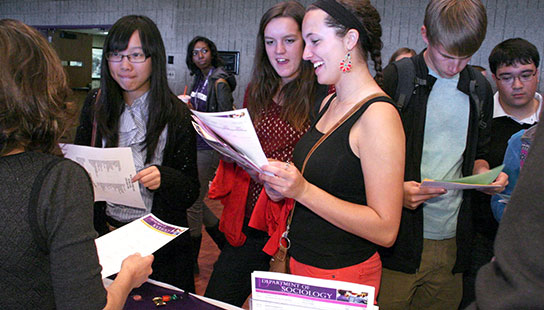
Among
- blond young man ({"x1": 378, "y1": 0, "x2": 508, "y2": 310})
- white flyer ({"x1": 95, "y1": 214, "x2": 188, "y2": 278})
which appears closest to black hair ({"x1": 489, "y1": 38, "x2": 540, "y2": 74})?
blond young man ({"x1": 378, "y1": 0, "x2": 508, "y2": 310})

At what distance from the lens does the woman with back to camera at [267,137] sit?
192 centimetres

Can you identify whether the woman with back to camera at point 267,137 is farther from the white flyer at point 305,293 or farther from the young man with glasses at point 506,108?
the young man with glasses at point 506,108

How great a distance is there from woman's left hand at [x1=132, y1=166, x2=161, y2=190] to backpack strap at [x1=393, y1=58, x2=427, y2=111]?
→ 3.44 ft

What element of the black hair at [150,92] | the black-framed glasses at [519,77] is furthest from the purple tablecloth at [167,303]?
the black-framed glasses at [519,77]

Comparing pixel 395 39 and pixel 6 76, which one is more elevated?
pixel 395 39

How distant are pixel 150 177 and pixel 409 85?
1.15 metres

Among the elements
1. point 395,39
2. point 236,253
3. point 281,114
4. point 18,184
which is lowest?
point 236,253

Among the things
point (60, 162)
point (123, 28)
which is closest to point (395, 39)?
point (123, 28)

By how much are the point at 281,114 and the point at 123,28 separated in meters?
0.79

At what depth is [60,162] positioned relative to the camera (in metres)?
0.90

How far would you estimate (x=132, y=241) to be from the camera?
1.36 m

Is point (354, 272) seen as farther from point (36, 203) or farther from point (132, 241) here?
point (36, 203)

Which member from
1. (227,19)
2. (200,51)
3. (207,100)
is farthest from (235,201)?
(227,19)

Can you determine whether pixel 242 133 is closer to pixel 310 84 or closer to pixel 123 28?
pixel 310 84
